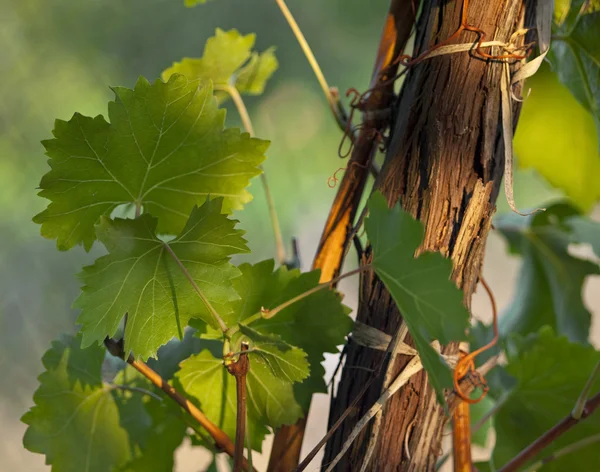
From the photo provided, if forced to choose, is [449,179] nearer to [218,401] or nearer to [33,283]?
[218,401]

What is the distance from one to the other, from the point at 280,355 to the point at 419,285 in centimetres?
10

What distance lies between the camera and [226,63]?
19.6 inches

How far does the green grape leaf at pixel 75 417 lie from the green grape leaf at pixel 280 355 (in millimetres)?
155

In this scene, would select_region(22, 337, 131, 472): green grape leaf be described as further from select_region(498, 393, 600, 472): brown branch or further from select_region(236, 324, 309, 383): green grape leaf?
select_region(498, 393, 600, 472): brown branch

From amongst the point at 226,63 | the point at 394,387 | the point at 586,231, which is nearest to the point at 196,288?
the point at 394,387

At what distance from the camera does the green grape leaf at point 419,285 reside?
10.7 inches

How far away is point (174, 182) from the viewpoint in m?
0.36

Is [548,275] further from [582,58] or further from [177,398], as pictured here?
[177,398]

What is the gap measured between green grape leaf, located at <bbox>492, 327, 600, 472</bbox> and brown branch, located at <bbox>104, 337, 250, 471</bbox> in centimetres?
26

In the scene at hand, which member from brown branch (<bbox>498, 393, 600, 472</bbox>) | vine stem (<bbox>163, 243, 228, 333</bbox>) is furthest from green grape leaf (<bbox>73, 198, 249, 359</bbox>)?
brown branch (<bbox>498, 393, 600, 472</bbox>)

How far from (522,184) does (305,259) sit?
2.04 ft

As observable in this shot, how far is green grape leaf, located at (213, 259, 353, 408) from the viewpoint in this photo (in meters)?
0.37

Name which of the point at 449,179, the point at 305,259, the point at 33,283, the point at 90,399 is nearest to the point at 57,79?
the point at 33,283

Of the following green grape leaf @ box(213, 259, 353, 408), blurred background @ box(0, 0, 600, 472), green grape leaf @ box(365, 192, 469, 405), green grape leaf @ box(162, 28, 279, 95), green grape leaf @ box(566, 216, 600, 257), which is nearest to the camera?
green grape leaf @ box(365, 192, 469, 405)
